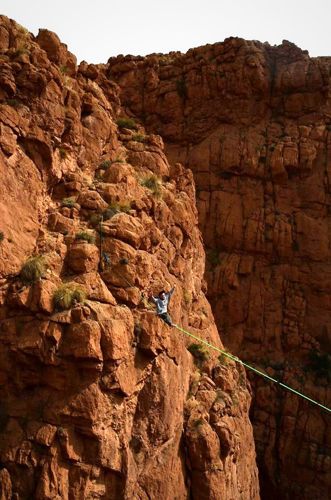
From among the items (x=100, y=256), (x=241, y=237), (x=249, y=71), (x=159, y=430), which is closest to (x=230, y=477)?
A: (x=159, y=430)

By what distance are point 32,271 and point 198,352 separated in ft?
22.6

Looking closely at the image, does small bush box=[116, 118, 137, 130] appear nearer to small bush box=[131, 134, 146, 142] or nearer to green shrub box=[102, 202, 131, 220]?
small bush box=[131, 134, 146, 142]

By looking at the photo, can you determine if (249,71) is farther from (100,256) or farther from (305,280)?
(100,256)

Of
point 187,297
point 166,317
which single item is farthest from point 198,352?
point 166,317

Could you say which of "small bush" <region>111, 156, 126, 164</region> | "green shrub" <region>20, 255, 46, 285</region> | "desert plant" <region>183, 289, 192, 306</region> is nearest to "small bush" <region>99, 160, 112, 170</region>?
"small bush" <region>111, 156, 126, 164</region>

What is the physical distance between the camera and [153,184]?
16.7 meters

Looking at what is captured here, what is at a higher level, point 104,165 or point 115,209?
point 104,165

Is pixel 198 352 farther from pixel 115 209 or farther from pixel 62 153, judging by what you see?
pixel 62 153

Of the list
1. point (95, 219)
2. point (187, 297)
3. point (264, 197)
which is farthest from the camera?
point (264, 197)

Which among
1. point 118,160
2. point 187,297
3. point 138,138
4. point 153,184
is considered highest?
point 138,138

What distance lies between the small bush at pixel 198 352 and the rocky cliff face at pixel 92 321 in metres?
0.04

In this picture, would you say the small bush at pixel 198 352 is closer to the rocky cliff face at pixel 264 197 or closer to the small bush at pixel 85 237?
the small bush at pixel 85 237

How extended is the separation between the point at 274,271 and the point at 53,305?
20.8 meters

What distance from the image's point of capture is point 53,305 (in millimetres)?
11281
